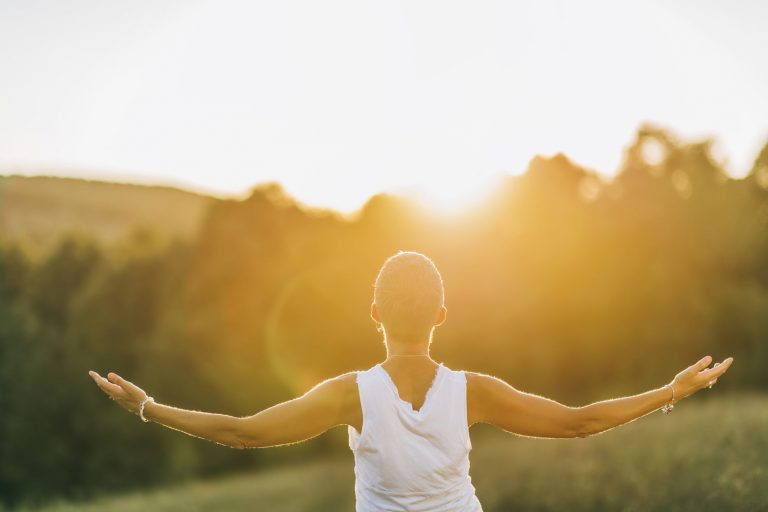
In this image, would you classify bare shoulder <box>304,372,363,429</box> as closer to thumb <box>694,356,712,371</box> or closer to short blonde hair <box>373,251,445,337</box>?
short blonde hair <box>373,251,445,337</box>

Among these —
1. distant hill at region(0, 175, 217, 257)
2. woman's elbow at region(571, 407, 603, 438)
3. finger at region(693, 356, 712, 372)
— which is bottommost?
woman's elbow at region(571, 407, 603, 438)

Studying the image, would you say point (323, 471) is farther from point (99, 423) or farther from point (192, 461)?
point (99, 423)

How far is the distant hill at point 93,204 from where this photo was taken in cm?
9844

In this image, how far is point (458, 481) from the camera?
3.31 meters

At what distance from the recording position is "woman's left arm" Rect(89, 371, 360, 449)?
3.38 m

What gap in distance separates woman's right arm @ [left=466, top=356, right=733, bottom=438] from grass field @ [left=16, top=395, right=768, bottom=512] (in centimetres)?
429

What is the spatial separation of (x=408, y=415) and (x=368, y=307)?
1294 inches

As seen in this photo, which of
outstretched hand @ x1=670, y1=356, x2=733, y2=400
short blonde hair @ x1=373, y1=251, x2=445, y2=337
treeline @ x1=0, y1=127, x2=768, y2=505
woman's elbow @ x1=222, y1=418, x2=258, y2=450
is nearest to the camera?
short blonde hair @ x1=373, y1=251, x2=445, y2=337

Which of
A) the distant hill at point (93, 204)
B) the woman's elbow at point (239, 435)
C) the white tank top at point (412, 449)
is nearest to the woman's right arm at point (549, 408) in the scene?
the white tank top at point (412, 449)

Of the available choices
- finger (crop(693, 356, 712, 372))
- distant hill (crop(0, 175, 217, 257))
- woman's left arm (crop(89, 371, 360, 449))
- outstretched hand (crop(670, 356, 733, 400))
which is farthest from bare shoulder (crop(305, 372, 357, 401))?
distant hill (crop(0, 175, 217, 257))

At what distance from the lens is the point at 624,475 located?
11.6 m

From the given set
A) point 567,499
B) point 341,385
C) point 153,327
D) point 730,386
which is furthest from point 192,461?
point 341,385

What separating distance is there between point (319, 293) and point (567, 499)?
2722 centimetres

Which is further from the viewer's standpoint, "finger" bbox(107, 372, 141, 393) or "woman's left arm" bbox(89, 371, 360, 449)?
"finger" bbox(107, 372, 141, 393)
